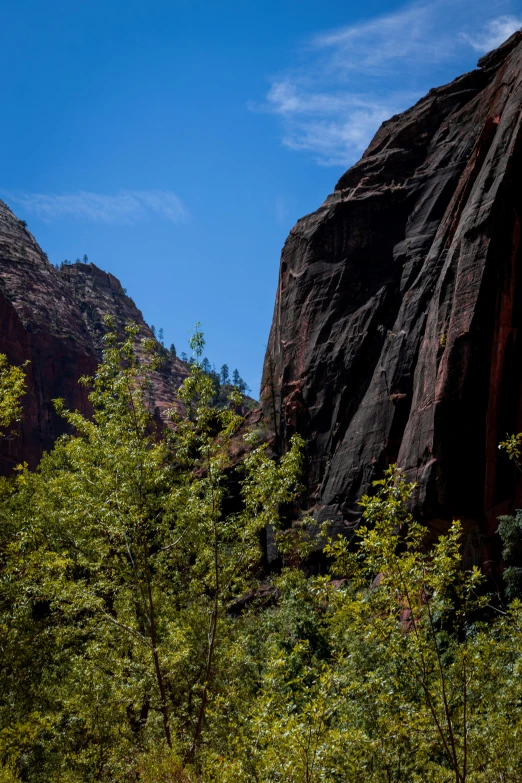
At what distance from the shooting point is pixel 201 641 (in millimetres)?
14070

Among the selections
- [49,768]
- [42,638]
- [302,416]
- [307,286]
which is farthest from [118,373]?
[307,286]

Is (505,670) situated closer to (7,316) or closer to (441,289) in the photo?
(441,289)

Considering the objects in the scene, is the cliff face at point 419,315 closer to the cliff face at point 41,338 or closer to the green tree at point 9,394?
the green tree at point 9,394

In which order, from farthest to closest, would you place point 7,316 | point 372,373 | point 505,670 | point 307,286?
point 7,316 < point 307,286 < point 372,373 < point 505,670

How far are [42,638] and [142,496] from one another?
17.5ft

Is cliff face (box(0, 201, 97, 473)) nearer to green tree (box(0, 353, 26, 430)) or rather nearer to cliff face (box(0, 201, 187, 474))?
cliff face (box(0, 201, 187, 474))

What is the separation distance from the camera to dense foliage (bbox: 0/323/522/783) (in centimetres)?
756

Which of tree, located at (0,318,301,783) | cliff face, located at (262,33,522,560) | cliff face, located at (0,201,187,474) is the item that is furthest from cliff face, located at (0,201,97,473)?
tree, located at (0,318,301,783)

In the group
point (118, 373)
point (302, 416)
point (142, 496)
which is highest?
point (302, 416)

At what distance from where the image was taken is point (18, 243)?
10419 centimetres

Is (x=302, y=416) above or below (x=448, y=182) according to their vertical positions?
below

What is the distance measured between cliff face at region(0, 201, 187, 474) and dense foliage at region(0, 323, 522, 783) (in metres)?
46.9

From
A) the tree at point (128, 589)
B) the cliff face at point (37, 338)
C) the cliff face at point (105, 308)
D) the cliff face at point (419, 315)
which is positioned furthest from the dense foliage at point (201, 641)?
the cliff face at point (105, 308)

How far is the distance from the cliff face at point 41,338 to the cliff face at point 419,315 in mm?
21859
